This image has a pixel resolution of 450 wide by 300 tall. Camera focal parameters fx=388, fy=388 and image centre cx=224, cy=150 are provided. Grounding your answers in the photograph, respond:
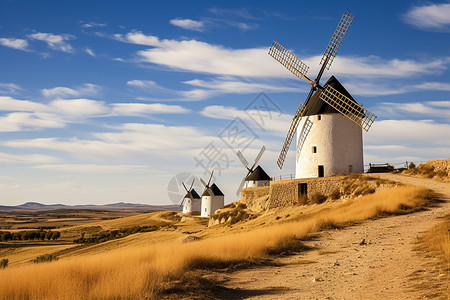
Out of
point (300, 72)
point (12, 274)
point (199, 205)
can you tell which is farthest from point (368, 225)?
point (199, 205)

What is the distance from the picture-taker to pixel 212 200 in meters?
60.0

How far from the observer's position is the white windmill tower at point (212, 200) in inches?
2350

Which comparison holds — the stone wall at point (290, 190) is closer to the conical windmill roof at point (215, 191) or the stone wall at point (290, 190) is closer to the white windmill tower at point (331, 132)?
the white windmill tower at point (331, 132)

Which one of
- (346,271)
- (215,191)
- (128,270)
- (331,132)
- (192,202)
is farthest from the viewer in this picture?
(192,202)

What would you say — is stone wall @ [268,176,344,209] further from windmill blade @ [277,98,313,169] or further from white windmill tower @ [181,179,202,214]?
white windmill tower @ [181,179,202,214]

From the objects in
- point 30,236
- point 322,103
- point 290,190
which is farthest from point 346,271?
point 30,236

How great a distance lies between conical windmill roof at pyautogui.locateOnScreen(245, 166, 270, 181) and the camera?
5053cm

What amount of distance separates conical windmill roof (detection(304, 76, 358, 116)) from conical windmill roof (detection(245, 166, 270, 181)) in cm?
2136

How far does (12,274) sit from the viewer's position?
7.43 m

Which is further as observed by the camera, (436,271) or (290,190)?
(290,190)

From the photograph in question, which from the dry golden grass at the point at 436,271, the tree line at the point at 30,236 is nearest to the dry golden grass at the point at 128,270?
the dry golden grass at the point at 436,271

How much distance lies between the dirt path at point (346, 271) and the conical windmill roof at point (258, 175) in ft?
119

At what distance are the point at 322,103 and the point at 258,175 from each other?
74.7 feet

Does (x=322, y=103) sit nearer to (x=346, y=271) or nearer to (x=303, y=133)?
(x=303, y=133)
